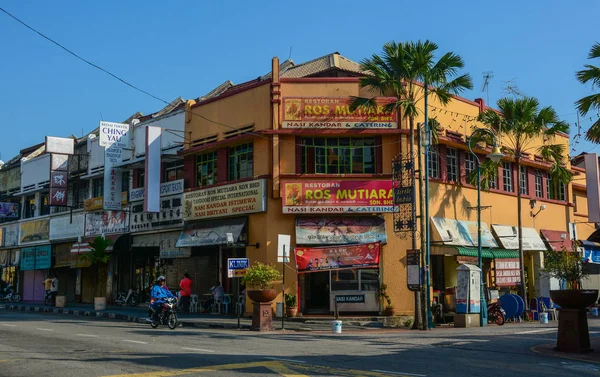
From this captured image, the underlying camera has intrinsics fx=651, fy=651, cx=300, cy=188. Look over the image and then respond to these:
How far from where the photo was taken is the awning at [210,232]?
2711cm

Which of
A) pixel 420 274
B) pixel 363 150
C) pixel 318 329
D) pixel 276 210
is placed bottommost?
pixel 318 329

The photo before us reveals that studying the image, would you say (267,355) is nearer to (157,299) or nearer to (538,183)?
(157,299)

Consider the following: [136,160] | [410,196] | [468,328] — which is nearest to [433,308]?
[468,328]

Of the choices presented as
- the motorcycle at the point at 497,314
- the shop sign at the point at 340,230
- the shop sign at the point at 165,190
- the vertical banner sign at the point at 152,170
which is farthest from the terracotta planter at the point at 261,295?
the vertical banner sign at the point at 152,170

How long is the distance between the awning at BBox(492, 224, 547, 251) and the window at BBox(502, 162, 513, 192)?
198 centimetres

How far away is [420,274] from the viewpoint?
2192cm

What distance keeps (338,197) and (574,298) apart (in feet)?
40.8

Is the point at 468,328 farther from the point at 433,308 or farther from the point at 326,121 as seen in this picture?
the point at 326,121

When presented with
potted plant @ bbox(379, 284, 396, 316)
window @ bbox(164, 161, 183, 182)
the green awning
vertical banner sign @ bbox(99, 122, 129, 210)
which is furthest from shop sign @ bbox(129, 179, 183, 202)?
the green awning

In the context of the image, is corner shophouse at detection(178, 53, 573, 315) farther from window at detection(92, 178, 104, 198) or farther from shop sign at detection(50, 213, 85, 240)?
shop sign at detection(50, 213, 85, 240)

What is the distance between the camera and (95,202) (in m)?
35.3

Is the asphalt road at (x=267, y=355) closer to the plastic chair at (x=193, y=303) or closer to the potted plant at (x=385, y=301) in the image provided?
the potted plant at (x=385, y=301)

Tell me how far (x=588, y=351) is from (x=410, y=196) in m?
9.28

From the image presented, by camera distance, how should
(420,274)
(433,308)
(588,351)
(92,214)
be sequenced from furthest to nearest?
(92,214) < (433,308) < (420,274) < (588,351)
